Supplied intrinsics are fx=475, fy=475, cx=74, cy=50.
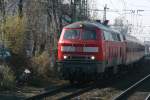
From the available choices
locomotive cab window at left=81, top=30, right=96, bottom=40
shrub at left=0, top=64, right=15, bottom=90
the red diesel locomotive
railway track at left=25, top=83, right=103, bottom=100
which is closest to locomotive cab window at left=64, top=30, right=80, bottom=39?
the red diesel locomotive

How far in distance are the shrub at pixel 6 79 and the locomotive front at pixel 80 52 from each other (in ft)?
9.28

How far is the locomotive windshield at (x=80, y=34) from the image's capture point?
22.8 metres

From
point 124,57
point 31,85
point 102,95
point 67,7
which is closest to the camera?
point 102,95

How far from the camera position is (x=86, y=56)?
72.6ft

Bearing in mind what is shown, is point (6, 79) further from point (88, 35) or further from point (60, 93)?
point (88, 35)

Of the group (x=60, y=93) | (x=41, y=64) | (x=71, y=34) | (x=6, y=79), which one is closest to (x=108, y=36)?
(x=71, y=34)

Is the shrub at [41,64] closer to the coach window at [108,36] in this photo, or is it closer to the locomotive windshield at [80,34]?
the locomotive windshield at [80,34]

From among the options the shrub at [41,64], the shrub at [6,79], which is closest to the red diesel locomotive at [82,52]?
the shrub at [41,64]

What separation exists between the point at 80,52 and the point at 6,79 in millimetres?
4252

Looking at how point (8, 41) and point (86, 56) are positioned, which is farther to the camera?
point (8, 41)

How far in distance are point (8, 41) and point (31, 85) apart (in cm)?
324

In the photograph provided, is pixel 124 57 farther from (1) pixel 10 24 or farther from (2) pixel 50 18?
(1) pixel 10 24

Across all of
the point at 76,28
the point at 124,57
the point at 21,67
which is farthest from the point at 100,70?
the point at 124,57

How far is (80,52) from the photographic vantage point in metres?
22.2
